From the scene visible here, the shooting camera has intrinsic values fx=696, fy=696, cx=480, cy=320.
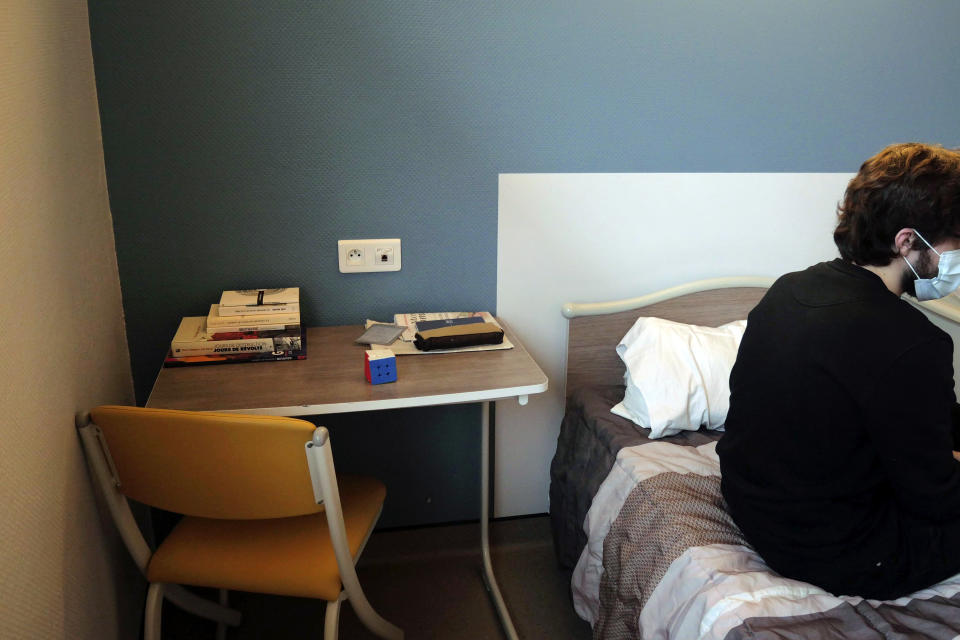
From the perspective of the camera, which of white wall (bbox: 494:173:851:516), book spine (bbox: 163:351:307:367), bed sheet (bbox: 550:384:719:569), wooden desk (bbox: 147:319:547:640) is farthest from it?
white wall (bbox: 494:173:851:516)

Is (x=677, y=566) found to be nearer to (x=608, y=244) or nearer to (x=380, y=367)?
(x=380, y=367)

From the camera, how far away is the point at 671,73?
2027mm

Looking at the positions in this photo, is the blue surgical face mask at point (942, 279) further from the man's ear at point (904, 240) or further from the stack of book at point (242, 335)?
the stack of book at point (242, 335)

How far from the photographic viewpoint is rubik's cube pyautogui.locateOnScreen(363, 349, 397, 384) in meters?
1.57

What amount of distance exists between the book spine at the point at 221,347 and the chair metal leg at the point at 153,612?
550 mm

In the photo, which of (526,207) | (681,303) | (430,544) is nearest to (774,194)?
(681,303)

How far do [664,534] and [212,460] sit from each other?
91 cm

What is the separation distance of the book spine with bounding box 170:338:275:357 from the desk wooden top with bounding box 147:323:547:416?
0.13ft

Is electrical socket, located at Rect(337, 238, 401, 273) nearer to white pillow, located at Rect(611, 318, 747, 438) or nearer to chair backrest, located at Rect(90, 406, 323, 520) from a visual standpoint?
white pillow, located at Rect(611, 318, 747, 438)

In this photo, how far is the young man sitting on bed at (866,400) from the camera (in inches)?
46.5

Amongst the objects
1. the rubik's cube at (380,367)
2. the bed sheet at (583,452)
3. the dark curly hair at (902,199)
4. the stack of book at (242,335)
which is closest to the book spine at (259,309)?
the stack of book at (242,335)

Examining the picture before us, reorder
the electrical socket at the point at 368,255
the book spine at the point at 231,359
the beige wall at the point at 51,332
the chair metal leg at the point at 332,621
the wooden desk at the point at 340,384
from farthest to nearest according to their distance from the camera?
the electrical socket at the point at 368,255 → the book spine at the point at 231,359 → the wooden desk at the point at 340,384 → the chair metal leg at the point at 332,621 → the beige wall at the point at 51,332

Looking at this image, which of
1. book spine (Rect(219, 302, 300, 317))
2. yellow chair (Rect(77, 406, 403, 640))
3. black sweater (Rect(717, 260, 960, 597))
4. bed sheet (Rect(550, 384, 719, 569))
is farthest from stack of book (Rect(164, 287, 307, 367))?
black sweater (Rect(717, 260, 960, 597))

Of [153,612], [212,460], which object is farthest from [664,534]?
[153,612]
